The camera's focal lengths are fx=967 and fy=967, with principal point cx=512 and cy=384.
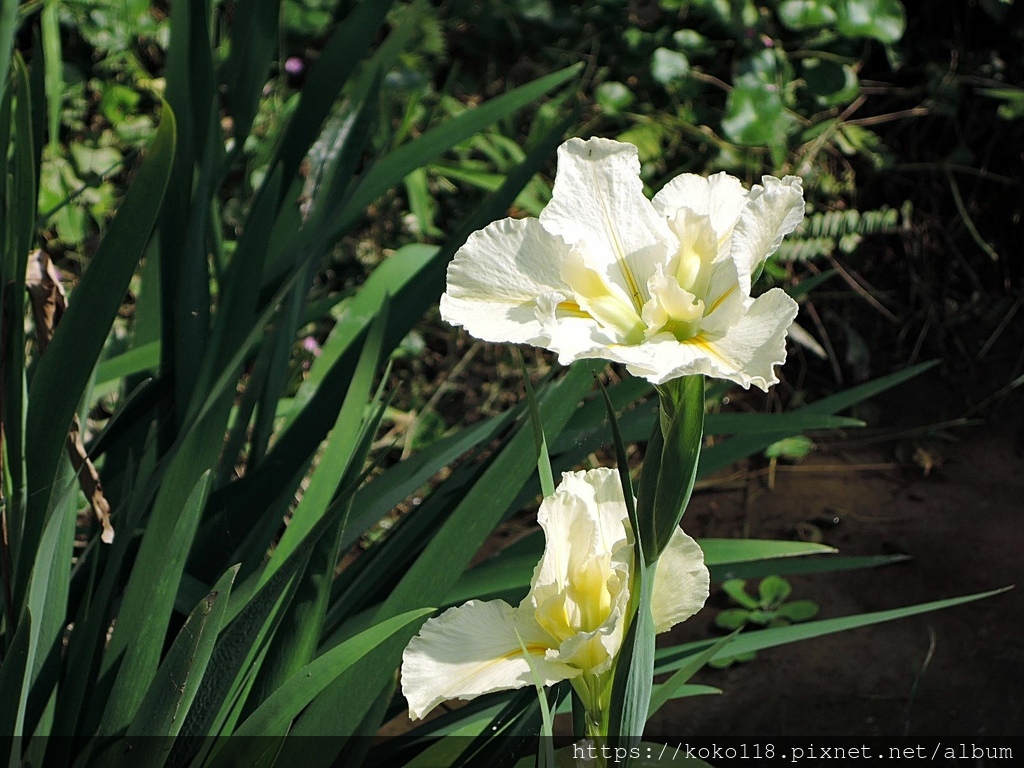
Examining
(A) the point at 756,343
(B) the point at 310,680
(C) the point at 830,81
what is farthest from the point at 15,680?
(C) the point at 830,81

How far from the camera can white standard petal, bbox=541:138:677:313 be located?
0.49 m

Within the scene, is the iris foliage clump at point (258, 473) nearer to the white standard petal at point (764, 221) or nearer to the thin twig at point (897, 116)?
the white standard petal at point (764, 221)

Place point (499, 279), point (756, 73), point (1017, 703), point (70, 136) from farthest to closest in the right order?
point (70, 136) → point (756, 73) → point (1017, 703) → point (499, 279)

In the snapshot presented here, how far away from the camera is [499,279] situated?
0.48 meters

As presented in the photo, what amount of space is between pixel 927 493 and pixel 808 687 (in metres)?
0.55

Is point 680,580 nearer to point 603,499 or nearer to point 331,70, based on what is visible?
point 603,499

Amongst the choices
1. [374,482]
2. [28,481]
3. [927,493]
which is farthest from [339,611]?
[927,493]

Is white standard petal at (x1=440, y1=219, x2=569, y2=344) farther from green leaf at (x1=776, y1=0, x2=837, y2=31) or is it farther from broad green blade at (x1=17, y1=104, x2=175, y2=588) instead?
green leaf at (x1=776, y1=0, x2=837, y2=31)

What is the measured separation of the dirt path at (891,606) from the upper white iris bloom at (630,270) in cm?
102

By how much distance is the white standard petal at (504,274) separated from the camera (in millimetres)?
471

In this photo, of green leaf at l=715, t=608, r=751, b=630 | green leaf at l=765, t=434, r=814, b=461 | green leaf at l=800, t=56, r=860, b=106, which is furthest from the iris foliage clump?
green leaf at l=800, t=56, r=860, b=106

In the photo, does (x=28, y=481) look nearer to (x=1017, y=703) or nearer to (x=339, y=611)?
(x=339, y=611)

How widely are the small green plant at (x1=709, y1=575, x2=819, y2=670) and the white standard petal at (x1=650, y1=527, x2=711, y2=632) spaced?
1.02m

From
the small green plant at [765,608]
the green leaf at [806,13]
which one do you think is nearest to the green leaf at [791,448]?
the small green plant at [765,608]
